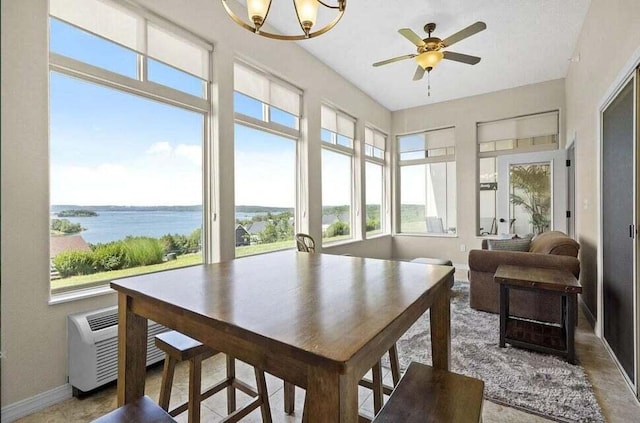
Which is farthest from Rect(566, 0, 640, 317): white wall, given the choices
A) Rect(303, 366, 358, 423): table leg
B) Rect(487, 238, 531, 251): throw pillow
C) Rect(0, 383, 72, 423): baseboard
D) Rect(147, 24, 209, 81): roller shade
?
Rect(0, 383, 72, 423): baseboard

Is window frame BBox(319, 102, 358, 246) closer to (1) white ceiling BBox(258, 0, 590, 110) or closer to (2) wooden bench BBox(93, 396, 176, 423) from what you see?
(1) white ceiling BBox(258, 0, 590, 110)

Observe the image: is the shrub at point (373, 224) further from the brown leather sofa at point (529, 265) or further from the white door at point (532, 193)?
the brown leather sofa at point (529, 265)

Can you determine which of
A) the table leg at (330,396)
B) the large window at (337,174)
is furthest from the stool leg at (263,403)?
the large window at (337,174)

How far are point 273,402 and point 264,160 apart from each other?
2.58m

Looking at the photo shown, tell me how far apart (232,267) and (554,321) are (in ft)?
10.3

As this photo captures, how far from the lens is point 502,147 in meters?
5.64

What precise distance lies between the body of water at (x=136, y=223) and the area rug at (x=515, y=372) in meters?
2.21

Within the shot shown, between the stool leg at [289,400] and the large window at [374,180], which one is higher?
the large window at [374,180]

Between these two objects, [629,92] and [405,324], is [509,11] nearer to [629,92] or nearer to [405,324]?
[629,92]

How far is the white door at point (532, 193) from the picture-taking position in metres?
4.77

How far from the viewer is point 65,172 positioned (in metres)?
2.16

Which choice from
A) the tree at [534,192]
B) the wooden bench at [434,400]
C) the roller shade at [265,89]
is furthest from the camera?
the tree at [534,192]

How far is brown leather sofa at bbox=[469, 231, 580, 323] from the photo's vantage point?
292 cm

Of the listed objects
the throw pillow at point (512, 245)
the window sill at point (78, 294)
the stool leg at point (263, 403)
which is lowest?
the stool leg at point (263, 403)
